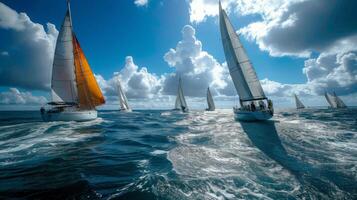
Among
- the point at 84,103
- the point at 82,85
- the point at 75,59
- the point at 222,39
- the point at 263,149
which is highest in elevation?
the point at 222,39

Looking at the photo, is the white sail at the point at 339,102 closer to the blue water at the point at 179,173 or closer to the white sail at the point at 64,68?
the blue water at the point at 179,173

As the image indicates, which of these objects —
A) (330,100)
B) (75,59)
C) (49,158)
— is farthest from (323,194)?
(330,100)

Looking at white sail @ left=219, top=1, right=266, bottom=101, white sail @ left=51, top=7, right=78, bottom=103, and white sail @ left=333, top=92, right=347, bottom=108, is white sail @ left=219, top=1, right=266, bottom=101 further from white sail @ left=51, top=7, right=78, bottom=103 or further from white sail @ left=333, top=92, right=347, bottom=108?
white sail @ left=333, top=92, right=347, bottom=108

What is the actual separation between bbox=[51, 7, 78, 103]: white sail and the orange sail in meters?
0.95

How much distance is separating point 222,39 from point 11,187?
31662mm

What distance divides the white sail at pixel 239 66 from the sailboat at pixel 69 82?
76.3ft

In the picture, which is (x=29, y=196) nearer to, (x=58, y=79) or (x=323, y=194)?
(x=323, y=194)

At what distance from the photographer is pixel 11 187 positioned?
→ 554 centimetres

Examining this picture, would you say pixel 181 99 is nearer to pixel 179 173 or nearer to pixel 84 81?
pixel 84 81

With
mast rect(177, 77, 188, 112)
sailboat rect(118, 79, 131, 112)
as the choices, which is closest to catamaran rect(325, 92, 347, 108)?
mast rect(177, 77, 188, 112)

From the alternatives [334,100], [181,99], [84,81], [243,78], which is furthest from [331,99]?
[84,81]

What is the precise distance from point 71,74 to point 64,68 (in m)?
1.25

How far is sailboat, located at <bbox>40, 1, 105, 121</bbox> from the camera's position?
26.5m

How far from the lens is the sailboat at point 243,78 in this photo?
85.0ft
